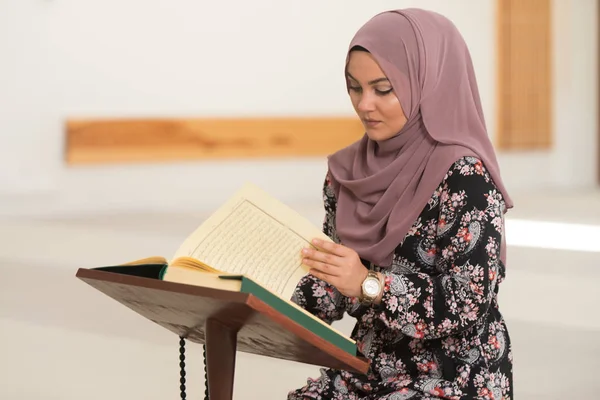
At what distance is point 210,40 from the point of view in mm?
8391

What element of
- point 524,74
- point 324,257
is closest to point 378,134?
point 324,257

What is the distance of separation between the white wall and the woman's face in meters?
6.09

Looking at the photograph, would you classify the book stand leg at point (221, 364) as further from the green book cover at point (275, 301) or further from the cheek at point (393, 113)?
the cheek at point (393, 113)

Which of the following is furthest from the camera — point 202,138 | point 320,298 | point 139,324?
point 202,138

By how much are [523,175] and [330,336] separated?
9.32 m

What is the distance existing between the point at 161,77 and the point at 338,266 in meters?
6.68

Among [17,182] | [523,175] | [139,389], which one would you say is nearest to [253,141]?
[17,182]

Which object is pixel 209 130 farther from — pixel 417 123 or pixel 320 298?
pixel 417 123

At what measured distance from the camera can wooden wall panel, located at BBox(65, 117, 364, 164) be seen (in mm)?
7777

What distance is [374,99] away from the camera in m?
1.83

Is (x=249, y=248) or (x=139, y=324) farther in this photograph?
(x=139, y=324)

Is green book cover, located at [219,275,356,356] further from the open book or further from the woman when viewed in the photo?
the woman

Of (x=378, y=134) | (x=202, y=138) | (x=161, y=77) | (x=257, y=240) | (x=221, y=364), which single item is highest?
(x=161, y=77)

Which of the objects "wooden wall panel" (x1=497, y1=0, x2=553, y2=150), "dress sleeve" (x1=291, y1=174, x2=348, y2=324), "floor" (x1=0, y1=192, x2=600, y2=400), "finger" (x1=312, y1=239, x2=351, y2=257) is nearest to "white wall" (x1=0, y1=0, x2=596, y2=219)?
"wooden wall panel" (x1=497, y1=0, x2=553, y2=150)
